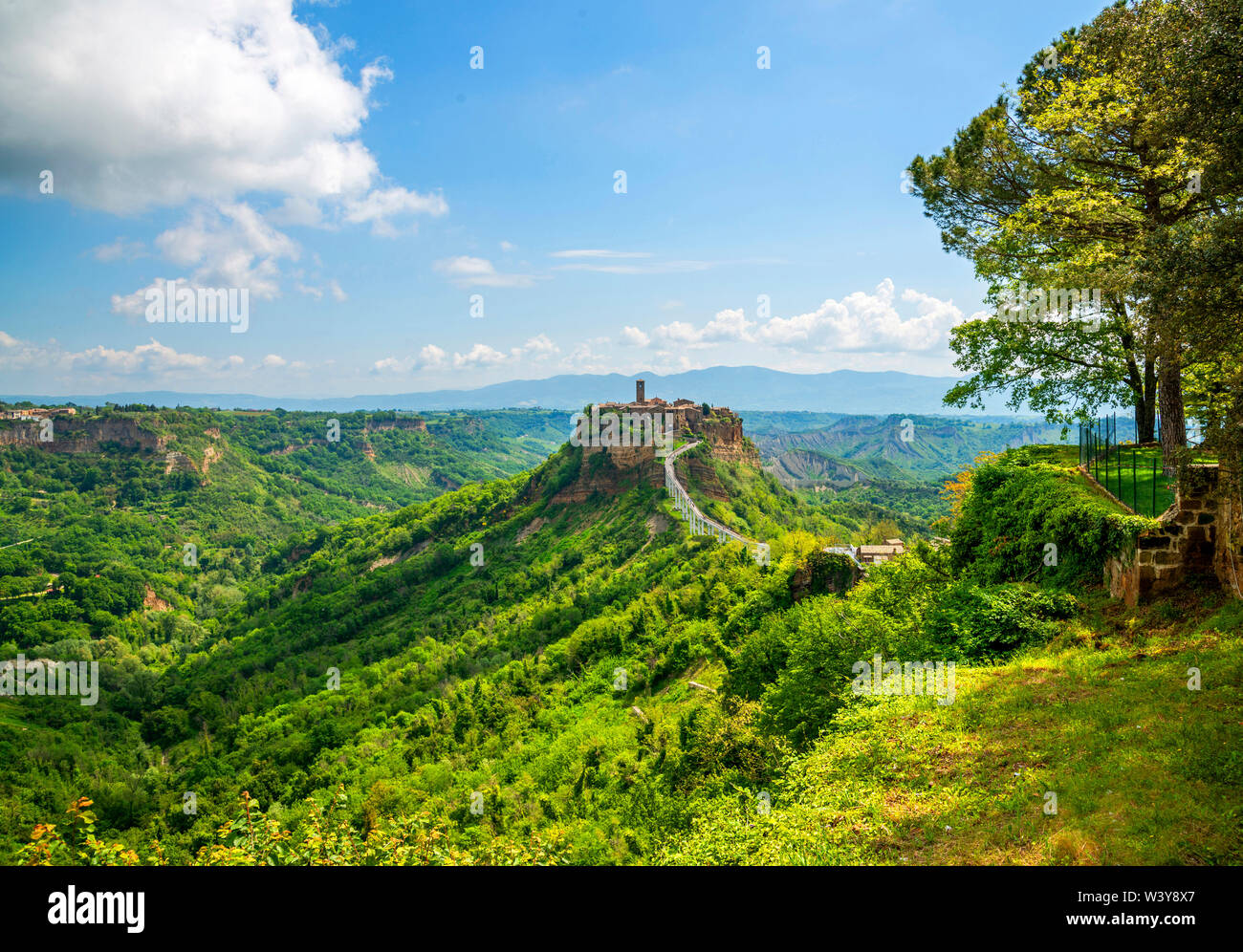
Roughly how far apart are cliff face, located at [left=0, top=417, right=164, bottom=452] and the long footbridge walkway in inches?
6283

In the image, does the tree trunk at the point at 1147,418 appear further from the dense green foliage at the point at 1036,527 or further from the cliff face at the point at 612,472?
the cliff face at the point at 612,472

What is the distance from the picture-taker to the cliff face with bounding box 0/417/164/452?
6609 inches

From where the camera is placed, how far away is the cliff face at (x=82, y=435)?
168 m

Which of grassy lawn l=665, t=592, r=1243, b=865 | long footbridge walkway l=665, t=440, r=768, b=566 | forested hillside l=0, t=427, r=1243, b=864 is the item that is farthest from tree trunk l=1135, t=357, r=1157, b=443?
long footbridge walkway l=665, t=440, r=768, b=566

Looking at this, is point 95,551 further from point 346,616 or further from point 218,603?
point 346,616

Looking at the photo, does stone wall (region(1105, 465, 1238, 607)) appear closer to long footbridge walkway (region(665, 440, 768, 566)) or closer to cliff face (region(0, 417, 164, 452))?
long footbridge walkway (region(665, 440, 768, 566))

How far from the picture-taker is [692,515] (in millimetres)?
63281

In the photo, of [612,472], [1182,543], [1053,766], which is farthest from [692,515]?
[1053,766]

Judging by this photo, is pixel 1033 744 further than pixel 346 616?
No

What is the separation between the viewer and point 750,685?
21.8 m

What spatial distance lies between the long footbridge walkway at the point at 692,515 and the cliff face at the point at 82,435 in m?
160

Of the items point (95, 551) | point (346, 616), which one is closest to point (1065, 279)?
point (346, 616)
